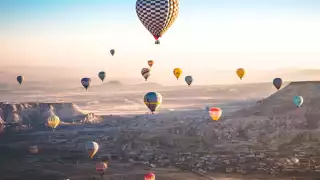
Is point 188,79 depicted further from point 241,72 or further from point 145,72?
point 145,72

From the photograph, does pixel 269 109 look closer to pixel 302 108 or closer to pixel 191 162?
pixel 302 108

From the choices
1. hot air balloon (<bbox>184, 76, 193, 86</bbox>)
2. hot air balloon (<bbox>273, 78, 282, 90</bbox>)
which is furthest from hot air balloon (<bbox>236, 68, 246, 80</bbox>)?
hot air balloon (<bbox>273, 78, 282, 90</bbox>)

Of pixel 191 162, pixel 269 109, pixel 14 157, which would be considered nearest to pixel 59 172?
pixel 191 162

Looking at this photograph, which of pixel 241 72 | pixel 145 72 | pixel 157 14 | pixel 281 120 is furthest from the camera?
pixel 281 120

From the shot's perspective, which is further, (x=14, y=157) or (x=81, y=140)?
(x=81, y=140)

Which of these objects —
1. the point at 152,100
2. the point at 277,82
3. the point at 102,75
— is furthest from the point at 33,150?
the point at 152,100

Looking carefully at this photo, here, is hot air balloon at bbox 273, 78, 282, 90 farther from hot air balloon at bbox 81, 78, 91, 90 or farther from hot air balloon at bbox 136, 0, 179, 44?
hot air balloon at bbox 136, 0, 179, 44
